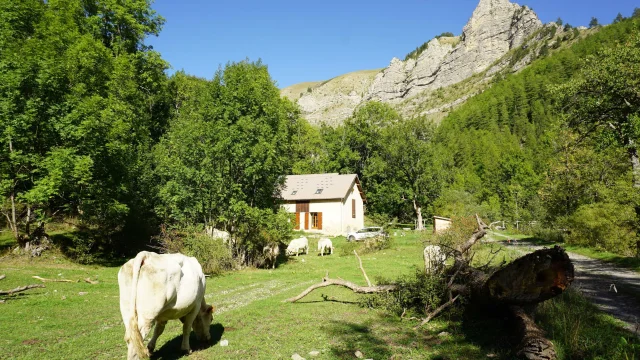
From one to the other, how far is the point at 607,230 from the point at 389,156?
107ft

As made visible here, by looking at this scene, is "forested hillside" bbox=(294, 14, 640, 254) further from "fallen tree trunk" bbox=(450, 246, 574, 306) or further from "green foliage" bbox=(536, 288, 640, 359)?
"fallen tree trunk" bbox=(450, 246, 574, 306)

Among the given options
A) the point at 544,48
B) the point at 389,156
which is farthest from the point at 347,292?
the point at 544,48

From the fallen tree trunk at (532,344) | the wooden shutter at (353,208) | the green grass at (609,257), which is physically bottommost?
the green grass at (609,257)

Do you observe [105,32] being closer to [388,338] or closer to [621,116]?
[388,338]

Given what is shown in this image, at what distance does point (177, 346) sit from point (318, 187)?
116 ft

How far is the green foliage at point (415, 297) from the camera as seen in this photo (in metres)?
9.33

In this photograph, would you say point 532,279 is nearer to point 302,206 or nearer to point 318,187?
point 302,206

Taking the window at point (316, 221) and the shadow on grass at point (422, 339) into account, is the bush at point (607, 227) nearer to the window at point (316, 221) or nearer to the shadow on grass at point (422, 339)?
the shadow on grass at point (422, 339)

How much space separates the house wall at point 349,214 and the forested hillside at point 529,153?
776 cm

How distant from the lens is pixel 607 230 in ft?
69.6

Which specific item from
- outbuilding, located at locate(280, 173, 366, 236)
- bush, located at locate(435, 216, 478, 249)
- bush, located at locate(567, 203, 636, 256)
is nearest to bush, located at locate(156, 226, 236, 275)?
bush, located at locate(435, 216, 478, 249)

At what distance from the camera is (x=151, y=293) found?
5.74 metres

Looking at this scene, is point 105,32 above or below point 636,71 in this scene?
above

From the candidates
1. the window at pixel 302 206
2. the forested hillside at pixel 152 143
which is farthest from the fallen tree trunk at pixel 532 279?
the window at pixel 302 206
